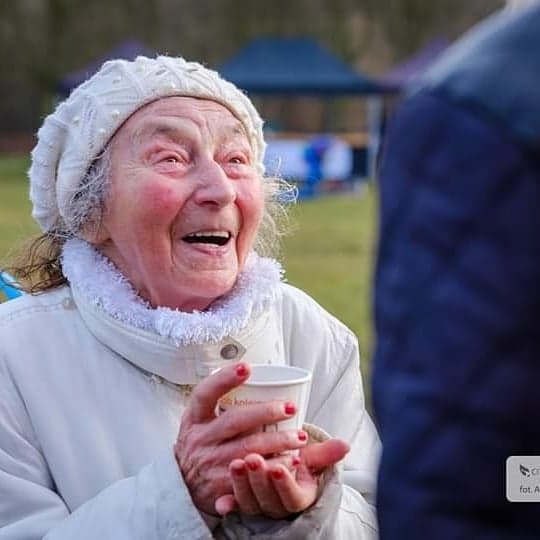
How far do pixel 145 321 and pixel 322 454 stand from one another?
0.50 m

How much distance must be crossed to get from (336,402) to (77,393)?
0.54 meters

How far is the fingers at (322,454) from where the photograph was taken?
1.91 meters

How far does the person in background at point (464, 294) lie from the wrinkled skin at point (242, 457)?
0.87 metres

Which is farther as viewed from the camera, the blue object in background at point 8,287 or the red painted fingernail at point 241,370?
the blue object in background at point 8,287

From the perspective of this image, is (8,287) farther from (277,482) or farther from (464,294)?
(464,294)

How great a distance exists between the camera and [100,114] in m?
2.36

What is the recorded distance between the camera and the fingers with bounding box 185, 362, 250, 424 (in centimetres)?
181

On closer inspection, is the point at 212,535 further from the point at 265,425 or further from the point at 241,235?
the point at 241,235

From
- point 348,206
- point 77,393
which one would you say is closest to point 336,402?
point 77,393

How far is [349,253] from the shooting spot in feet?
43.5

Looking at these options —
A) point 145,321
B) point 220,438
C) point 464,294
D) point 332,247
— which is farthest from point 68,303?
point 332,247

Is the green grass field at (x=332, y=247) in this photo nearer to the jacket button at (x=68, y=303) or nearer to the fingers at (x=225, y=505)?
the jacket button at (x=68, y=303)

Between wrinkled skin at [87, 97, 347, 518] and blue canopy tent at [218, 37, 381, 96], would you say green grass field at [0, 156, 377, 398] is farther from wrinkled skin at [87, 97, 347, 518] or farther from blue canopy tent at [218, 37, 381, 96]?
blue canopy tent at [218, 37, 381, 96]
